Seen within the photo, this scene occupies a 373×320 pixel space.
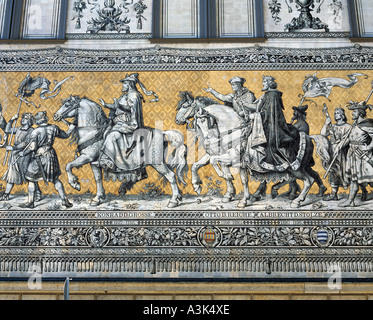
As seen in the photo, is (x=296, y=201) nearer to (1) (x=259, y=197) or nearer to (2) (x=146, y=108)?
(1) (x=259, y=197)

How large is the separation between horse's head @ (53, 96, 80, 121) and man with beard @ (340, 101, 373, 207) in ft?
14.9

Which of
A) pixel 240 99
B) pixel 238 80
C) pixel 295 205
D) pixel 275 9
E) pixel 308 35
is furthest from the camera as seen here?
pixel 275 9

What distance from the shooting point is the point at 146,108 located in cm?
984

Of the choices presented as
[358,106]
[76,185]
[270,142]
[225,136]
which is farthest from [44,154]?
[358,106]

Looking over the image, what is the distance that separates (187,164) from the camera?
952cm

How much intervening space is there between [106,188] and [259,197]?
8.07 feet

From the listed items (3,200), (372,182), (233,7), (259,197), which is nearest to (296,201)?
(259,197)

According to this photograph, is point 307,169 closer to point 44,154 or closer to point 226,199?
point 226,199

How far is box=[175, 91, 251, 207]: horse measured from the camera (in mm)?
9422

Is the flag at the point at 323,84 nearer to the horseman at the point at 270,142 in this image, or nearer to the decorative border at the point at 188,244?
the horseman at the point at 270,142

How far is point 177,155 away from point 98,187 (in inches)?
54.3

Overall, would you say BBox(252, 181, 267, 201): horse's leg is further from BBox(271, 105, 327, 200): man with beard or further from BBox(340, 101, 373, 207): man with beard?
BBox(340, 101, 373, 207): man with beard
